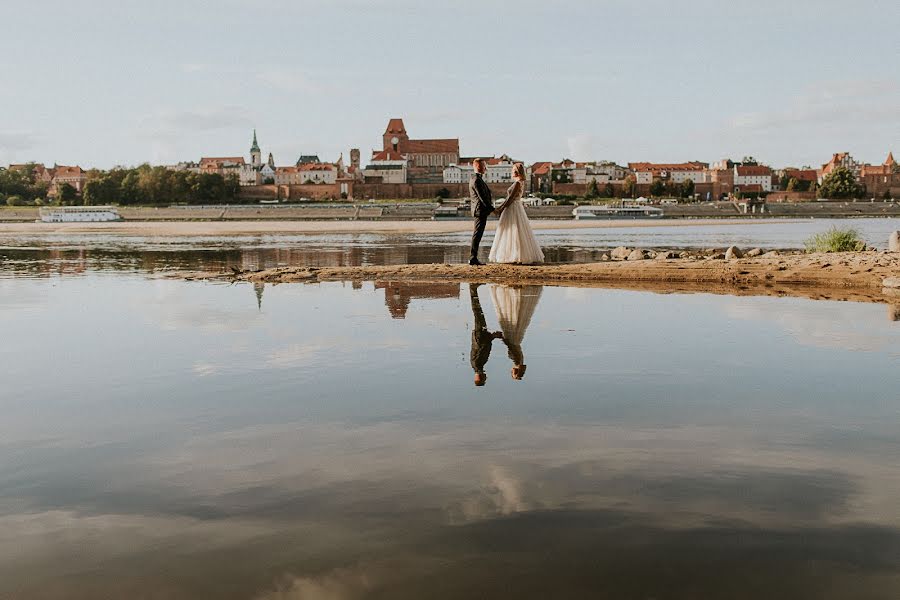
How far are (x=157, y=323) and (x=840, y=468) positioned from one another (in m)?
8.06

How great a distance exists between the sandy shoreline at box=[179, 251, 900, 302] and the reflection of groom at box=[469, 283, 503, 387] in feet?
12.9

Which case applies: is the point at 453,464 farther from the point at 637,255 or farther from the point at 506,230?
the point at 637,255

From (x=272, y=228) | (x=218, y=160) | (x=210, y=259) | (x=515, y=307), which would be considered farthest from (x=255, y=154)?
(x=515, y=307)

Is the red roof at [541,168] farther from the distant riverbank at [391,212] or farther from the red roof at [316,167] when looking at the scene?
the distant riverbank at [391,212]

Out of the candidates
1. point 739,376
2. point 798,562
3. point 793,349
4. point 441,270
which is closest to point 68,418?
point 798,562

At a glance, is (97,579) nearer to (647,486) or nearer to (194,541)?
(194,541)

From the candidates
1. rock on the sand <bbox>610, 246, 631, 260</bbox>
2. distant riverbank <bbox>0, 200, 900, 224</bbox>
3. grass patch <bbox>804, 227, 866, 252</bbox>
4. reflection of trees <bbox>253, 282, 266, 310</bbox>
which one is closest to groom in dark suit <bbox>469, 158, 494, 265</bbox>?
reflection of trees <bbox>253, 282, 266, 310</bbox>

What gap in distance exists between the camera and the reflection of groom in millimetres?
6832

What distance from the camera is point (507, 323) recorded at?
9.77 meters

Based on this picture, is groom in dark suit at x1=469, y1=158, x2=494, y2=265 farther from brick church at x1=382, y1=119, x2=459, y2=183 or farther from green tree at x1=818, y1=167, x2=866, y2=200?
brick church at x1=382, y1=119, x2=459, y2=183

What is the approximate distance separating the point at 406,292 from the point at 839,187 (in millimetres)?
137398

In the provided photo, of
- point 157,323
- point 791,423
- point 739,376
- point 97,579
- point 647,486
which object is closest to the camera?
point 97,579

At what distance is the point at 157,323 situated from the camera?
1012cm

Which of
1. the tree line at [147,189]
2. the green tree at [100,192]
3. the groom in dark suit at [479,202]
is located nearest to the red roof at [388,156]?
the tree line at [147,189]
